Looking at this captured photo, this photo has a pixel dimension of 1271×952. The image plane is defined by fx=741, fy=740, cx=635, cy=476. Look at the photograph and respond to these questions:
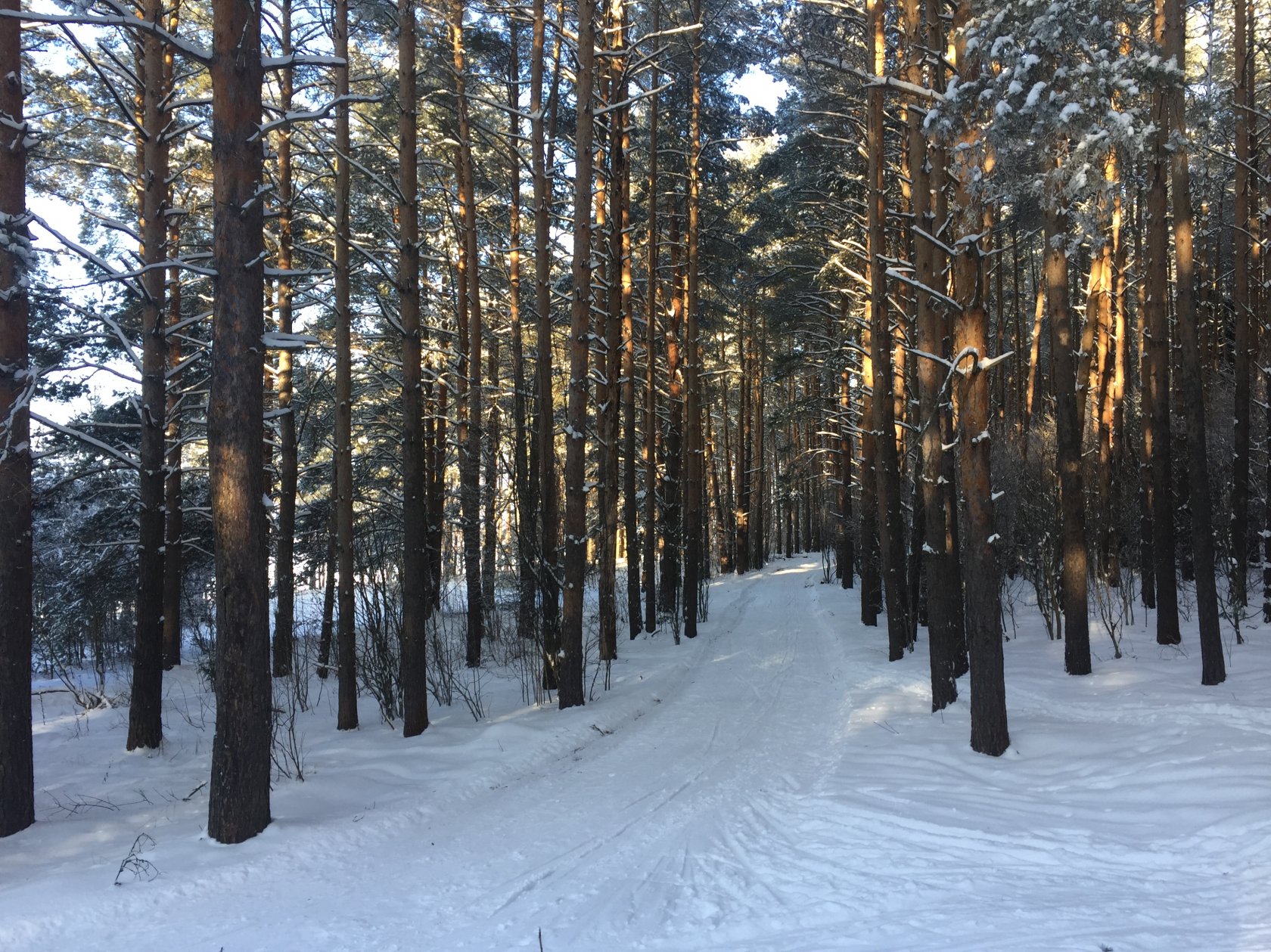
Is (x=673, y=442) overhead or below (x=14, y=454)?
overhead

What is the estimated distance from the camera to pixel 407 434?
923 cm

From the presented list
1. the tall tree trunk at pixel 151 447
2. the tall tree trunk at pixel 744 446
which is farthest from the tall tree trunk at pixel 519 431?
the tall tree trunk at pixel 744 446

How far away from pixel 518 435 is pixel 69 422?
6.85 meters

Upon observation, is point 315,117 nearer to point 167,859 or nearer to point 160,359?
point 160,359

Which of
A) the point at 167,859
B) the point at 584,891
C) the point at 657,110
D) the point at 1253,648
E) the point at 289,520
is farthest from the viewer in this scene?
the point at 657,110

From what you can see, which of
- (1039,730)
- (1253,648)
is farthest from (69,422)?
(1253,648)

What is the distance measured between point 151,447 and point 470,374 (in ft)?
22.8

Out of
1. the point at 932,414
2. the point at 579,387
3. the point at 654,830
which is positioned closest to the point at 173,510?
the point at 579,387

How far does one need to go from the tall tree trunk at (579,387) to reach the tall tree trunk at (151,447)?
4963 mm

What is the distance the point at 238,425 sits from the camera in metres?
5.79

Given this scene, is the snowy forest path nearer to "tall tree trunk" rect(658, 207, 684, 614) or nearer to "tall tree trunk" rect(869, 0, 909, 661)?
"tall tree trunk" rect(869, 0, 909, 661)

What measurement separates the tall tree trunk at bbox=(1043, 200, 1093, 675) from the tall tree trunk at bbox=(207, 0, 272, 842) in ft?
30.8

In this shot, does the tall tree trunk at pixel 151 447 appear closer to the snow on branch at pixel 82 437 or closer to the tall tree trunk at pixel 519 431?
the snow on branch at pixel 82 437

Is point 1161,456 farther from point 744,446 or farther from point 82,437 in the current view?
point 744,446
